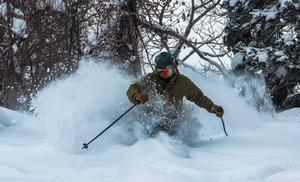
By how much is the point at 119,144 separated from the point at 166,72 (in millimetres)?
907

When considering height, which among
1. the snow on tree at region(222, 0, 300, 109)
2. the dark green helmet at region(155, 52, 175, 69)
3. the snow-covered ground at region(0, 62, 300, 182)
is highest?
the snow on tree at region(222, 0, 300, 109)

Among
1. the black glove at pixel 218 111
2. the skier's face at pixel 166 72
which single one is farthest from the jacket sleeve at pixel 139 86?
the black glove at pixel 218 111

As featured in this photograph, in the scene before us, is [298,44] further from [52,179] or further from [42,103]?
[52,179]

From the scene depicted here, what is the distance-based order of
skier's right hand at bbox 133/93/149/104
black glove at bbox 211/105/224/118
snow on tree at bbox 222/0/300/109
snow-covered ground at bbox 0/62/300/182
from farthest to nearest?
snow on tree at bbox 222/0/300/109 → black glove at bbox 211/105/224/118 → skier's right hand at bbox 133/93/149/104 → snow-covered ground at bbox 0/62/300/182

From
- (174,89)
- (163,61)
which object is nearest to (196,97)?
(174,89)

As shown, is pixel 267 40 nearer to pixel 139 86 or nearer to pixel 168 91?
pixel 168 91

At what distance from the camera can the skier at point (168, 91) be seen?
5961mm

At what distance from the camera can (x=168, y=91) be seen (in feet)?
20.2

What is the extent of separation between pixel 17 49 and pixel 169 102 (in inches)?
525

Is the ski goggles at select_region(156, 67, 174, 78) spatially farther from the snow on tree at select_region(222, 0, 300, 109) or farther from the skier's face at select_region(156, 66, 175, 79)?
the snow on tree at select_region(222, 0, 300, 109)

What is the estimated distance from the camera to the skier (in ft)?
19.6

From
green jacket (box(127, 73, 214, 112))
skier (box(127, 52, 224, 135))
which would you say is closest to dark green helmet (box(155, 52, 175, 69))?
skier (box(127, 52, 224, 135))

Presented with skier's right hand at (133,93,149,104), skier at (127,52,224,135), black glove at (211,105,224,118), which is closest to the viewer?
skier's right hand at (133,93,149,104)

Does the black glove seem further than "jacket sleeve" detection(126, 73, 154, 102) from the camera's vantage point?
Yes
